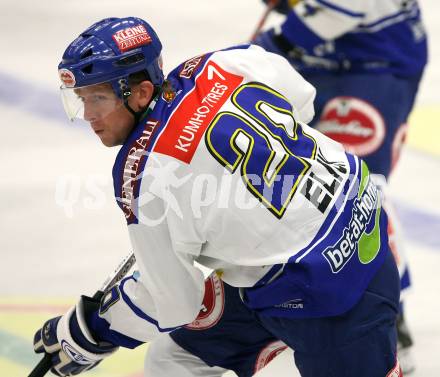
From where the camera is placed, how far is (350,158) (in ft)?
9.45

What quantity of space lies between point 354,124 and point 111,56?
1.57m

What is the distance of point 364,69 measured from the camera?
3982 mm

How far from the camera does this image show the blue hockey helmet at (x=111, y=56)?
257cm

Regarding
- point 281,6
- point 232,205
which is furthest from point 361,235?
point 281,6

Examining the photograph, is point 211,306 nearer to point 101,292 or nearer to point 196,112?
point 101,292

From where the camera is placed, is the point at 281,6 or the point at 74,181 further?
the point at 74,181

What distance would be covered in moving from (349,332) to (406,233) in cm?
200

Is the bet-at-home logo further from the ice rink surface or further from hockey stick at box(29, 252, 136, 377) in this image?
the ice rink surface

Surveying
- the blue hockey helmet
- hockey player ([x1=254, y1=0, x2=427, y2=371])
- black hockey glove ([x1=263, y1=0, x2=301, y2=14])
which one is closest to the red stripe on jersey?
the blue hockey helmet

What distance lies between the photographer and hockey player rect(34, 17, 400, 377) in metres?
2.59

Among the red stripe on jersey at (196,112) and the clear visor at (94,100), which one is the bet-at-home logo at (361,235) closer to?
the red stripe on jersey at (196,112)

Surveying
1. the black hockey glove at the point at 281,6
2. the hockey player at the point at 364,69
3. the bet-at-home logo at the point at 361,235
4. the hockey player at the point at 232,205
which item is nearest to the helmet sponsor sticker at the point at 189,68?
the hockey player at the point at 232,205

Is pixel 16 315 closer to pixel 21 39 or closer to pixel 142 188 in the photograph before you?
pixel 142 188

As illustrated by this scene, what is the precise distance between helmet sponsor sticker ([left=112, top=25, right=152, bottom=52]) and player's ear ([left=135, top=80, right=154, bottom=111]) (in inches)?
3.7
